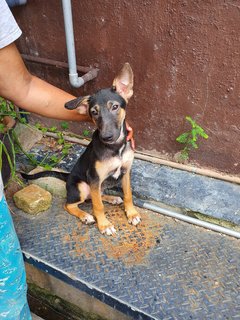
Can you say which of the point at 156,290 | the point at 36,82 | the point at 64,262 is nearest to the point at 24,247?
the point at 64,262

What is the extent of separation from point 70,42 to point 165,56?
87 centimetres

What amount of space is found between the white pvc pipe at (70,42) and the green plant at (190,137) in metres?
1.10

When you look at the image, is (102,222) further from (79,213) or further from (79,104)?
(79,104)

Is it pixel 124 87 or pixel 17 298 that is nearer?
pixel 17 298

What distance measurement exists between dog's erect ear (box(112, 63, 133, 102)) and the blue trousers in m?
1.11

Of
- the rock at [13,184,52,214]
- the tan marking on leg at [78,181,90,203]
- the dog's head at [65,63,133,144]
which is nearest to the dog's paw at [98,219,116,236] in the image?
the tan marking on leg at [78,181,90,203]

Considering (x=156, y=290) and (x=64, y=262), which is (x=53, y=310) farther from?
(x=156, y=290)

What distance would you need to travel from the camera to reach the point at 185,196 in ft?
10.6

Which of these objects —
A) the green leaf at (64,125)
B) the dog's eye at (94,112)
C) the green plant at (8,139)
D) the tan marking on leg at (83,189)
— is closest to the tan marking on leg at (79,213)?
the tan marking on leg at (83,189)

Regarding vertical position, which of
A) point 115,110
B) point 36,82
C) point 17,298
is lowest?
point 17,298

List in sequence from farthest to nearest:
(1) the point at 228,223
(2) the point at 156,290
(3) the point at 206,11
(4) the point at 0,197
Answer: (1) the point at 228,223 → (3) the point at 206,11 → (2) the point at 156,290 → (4) the point at 0,197

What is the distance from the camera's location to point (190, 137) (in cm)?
337

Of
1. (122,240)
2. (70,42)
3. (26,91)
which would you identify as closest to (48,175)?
(122,240)

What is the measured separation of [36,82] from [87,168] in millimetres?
789
